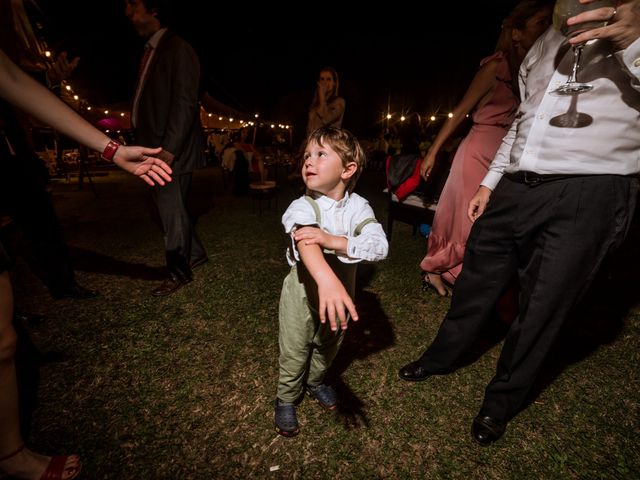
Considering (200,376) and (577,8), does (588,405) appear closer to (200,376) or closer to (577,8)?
(577,8)

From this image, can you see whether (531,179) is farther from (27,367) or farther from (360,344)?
(27,367)

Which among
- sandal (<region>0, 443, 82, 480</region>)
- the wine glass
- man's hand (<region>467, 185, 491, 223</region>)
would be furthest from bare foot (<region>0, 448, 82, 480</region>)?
the wine glass

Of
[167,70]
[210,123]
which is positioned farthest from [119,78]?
[167,70]

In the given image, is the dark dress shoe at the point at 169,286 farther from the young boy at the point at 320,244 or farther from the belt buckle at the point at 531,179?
the belt buckle at the point at 531,179

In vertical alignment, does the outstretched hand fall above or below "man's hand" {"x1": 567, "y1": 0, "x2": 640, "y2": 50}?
below

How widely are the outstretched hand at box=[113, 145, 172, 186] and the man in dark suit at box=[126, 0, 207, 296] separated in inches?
48.7

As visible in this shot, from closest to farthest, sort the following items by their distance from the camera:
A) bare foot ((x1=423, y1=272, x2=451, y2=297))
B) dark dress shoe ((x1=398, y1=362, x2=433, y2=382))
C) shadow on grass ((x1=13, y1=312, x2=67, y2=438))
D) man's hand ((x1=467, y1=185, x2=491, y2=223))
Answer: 1. shadow on grass ((x1=13, y1=312, x2=67, y2=438))
2. man's hand ((x1=467, y1=185, x2=491, y2=223))
3. dark dress shoe ((x1=398, y1=362, x2=433, y2=382))
4. bare foot ((x1=423, y1=272, x2=451, y2=297))

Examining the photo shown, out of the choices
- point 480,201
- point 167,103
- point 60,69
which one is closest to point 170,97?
point 167,103

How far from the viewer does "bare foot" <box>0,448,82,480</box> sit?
135 centimetres

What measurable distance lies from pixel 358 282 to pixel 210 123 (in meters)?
32.6

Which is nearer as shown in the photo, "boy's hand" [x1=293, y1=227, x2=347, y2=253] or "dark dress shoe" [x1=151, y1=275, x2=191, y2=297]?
"boy's hand" [x1=293, y1=227, x2=347, y2=253]

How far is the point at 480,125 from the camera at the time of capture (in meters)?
2.67

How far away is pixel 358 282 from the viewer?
3.62 meters

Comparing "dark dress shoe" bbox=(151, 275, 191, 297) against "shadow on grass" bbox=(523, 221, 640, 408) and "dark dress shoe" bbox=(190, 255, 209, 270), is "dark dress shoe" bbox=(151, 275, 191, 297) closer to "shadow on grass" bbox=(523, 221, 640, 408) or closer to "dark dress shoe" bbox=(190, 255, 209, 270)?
"dark dress shoe" bbox=(190, 255, 209, 270)
